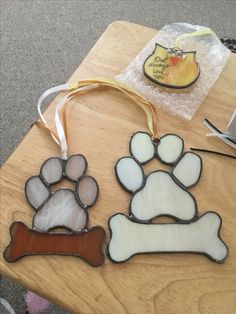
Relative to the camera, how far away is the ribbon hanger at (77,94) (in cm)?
64

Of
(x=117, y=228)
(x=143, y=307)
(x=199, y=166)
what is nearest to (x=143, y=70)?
(x=199, y=166)

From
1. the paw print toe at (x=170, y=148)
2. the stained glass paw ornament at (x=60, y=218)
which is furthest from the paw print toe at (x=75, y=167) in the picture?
the paw print toe at (x=170, y=148)

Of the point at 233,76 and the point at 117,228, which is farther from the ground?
the point at 233,76

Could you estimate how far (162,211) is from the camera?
577 millimetres

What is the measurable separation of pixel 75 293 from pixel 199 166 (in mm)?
278

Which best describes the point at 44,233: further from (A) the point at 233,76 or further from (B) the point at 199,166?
(A) the point at 233,76

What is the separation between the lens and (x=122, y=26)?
0.81 metres

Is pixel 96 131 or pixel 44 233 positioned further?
pixel 96 131

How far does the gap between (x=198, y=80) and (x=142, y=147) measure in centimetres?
19

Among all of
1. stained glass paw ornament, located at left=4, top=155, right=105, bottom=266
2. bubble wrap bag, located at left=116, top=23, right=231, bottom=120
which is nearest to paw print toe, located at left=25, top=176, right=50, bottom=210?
stained glass paw ornament, located at left=4, top=155, right=105, bottom=266

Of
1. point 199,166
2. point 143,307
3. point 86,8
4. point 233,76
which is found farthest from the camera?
point 86,8

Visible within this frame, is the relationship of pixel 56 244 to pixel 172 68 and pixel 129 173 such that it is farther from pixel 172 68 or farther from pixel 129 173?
pixel 172 68

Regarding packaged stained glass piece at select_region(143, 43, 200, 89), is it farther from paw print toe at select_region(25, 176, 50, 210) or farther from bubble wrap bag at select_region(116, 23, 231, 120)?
paw print toe at select_region(25, 176, 50, 210)

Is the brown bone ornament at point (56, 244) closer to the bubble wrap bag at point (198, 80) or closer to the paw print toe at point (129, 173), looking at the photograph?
the paw print toe at point (129, 173)
